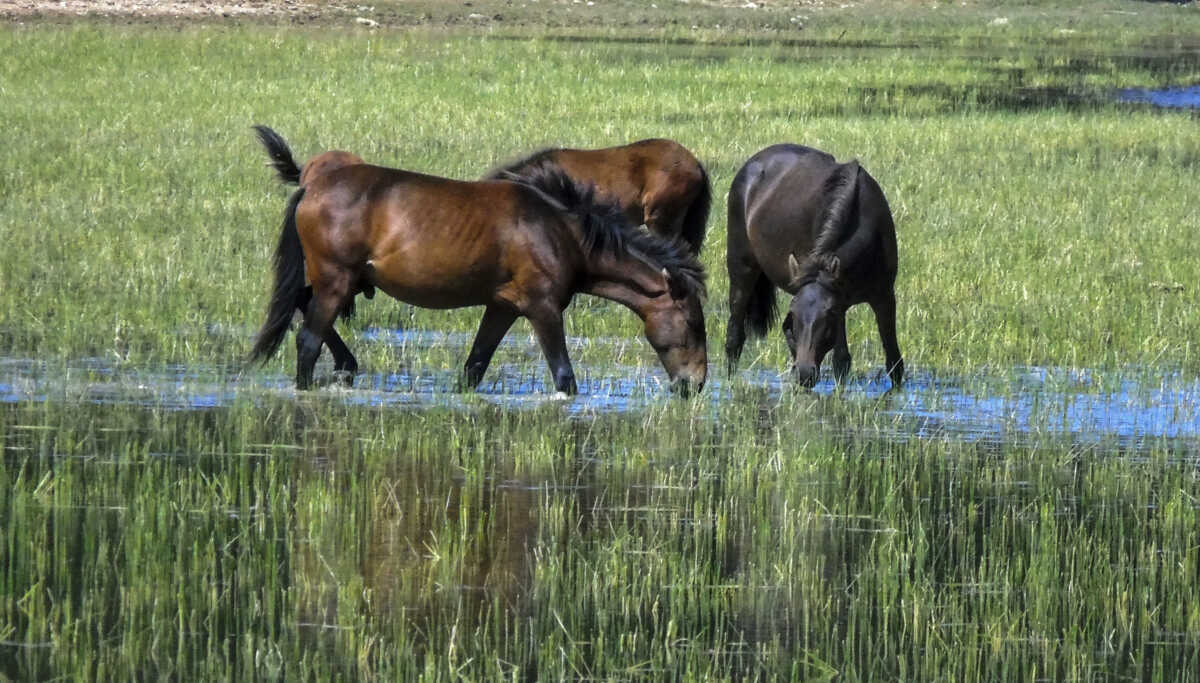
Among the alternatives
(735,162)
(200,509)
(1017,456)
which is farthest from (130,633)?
(735,162)

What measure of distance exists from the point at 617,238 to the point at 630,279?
0.22 meters

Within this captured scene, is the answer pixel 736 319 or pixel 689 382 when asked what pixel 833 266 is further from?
pixel 736 319

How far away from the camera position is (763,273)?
1188 centimetres

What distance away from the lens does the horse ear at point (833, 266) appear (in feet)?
31.8

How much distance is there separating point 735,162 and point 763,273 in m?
8.00

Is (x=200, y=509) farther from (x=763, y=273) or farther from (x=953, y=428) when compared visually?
(x=763, y=273)

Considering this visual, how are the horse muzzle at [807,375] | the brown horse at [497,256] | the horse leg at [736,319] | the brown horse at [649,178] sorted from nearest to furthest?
1. the horse muzzle at [807,375]
2. the brown horse at [497,256]
3. the horse leg at [736,319]
4. the brown horse at [649,178]

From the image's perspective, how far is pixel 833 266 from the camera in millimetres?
9703

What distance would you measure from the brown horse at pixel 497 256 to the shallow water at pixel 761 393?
1.08 feet

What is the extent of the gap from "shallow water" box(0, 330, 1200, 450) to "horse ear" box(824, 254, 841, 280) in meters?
0.62

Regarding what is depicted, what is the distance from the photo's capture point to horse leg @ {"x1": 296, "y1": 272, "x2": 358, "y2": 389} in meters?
9.68

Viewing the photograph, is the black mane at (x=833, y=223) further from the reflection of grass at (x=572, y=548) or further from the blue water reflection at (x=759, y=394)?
the reflection of grass at (x=572, y=548)

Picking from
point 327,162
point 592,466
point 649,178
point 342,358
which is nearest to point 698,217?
point 649,178

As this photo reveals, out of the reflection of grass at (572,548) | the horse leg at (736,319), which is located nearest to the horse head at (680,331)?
the reflection of grass at (572,548)
